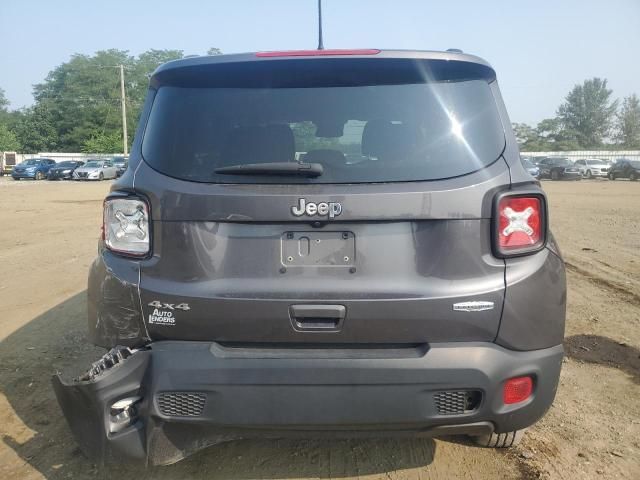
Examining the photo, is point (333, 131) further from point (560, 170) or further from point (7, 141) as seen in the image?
point (7, 141)

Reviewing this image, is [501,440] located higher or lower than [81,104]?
lower

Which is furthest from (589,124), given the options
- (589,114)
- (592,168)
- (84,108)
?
(84,108)

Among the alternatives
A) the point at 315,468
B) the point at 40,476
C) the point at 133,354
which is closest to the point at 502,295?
the point at 315,468

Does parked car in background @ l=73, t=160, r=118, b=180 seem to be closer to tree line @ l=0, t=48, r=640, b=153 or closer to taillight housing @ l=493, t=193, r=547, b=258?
tree line @ l=0, t=48, r=640, b=153

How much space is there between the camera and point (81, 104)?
77125mm

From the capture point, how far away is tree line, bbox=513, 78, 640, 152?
9294 centimetres

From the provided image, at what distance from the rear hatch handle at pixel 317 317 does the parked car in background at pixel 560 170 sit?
39.7 meters

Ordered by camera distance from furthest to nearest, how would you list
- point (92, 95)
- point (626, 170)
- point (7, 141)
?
point (92, 95) → point (7, 141) → point (626, 170)

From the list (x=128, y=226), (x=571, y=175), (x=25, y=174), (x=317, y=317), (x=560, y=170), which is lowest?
(x=25, y=174)

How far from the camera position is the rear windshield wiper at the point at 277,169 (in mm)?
2252

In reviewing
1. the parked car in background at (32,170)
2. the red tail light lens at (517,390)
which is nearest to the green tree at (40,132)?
the parked car in background at (32,170)

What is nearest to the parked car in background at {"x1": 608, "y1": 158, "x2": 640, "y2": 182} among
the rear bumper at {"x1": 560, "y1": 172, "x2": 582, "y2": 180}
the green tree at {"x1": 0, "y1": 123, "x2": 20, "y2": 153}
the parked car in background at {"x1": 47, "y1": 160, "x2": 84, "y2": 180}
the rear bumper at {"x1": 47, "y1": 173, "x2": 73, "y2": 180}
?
the rear bumper at {"x1": 560, "y1": 172, "x2": 582, "y2": 180}

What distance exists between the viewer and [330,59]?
7.77 ft

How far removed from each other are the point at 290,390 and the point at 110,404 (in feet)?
2.36
